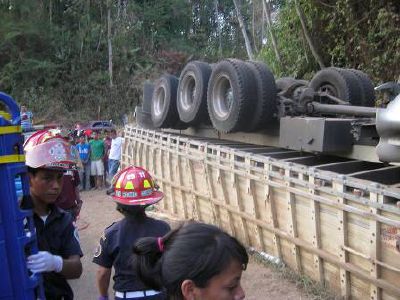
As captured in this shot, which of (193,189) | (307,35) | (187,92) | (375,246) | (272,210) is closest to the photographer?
(375,246)

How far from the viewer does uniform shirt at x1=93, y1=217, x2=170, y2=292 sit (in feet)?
10.0

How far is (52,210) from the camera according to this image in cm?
266

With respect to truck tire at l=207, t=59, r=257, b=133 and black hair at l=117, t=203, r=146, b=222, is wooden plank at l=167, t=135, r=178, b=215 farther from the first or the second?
black hair at l=117, t=203, r=146, b=222

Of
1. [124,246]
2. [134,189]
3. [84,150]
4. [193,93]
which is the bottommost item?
[84,150]

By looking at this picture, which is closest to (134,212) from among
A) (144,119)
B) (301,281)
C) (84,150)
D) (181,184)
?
(301,281)

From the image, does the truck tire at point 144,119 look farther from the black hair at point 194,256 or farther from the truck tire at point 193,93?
the black hair at point 194,256

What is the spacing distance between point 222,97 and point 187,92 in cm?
128

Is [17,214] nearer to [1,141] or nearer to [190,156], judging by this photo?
[1,141]

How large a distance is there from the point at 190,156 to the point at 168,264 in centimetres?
606

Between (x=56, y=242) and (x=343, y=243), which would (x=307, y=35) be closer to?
(x=343, y=243)

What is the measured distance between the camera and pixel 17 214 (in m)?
2.11

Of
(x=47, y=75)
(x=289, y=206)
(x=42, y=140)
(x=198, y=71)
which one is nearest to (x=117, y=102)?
(x=47, y=75)

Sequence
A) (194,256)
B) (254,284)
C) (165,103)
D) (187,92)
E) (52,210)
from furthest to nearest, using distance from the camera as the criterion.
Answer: (165,103), (187,92), (254,284), (52,210), (194,256)

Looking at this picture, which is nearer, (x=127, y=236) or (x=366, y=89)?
(x=127, y=236)
